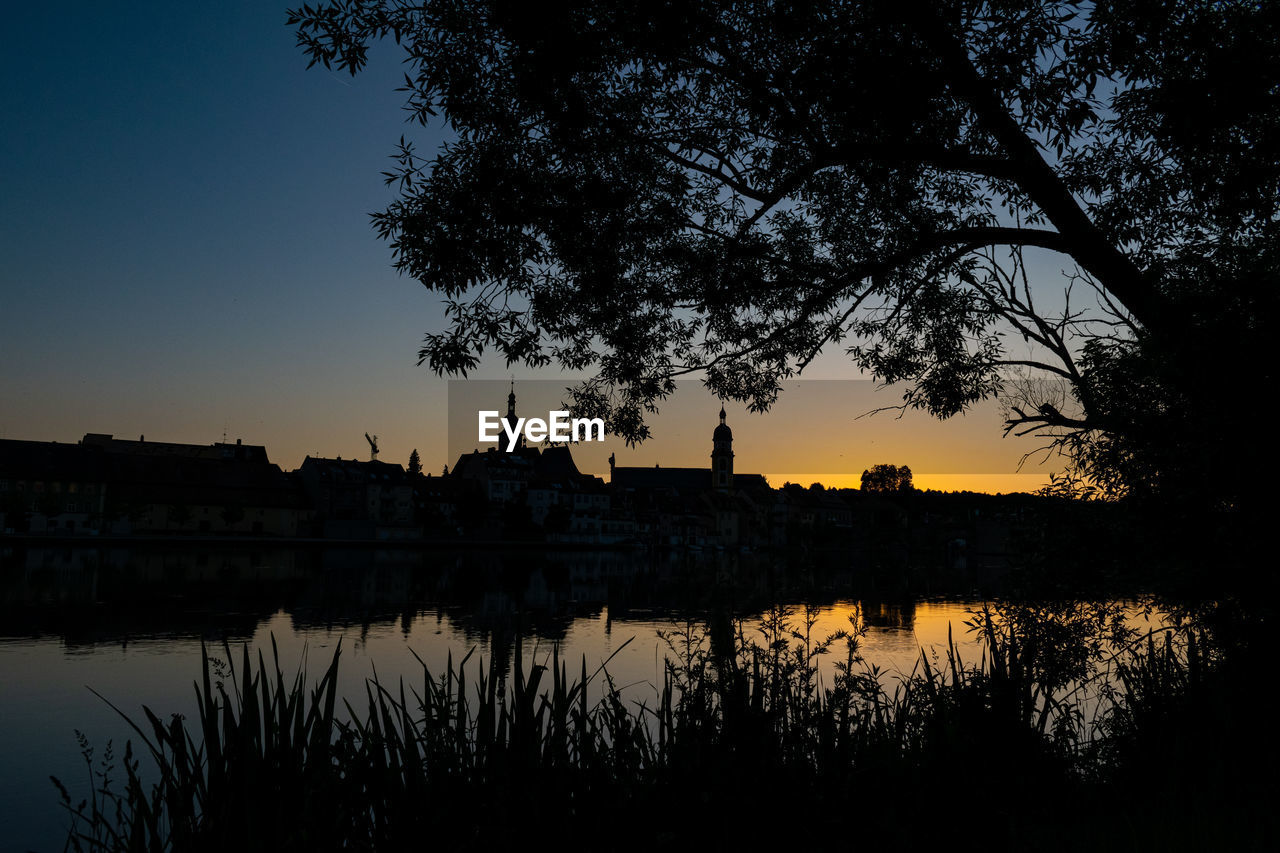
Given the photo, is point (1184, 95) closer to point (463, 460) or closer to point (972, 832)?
point (972, 832)

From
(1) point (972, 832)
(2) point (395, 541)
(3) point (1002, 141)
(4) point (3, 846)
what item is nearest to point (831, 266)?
(3) point (1002, 141)

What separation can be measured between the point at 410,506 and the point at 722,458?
74129mm

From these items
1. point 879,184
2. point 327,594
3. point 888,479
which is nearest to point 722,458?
point 888,479

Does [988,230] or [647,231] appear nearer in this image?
[988,230]

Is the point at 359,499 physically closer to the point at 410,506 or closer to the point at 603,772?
the point at 410,506

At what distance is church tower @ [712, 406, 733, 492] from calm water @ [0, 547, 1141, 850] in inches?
4684

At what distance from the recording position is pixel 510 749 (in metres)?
5.75

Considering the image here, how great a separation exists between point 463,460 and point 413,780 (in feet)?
478

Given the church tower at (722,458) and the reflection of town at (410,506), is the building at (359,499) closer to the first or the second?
the reflection of town at (410,506)

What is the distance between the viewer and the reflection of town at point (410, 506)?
99.6 meters

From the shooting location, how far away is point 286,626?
30156mm

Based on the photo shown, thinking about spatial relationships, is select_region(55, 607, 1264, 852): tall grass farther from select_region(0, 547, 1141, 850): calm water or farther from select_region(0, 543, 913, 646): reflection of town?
select_region(0, 543, 913, 646): reflection of town

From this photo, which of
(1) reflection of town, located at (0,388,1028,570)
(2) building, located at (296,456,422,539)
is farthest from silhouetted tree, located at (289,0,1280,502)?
(2) building, located at (296,456,422,539)

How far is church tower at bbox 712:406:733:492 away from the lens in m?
180
